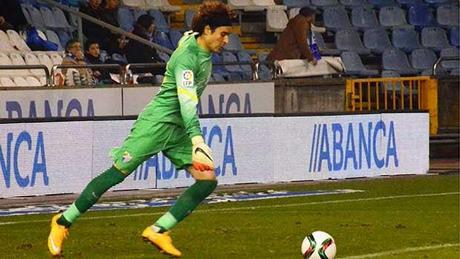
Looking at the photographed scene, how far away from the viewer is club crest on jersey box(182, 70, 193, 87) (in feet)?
38.0

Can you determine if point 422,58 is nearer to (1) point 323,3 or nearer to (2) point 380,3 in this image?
(2) point 380,3

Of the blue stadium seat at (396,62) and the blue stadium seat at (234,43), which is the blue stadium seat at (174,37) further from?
the blue stadium seat at (396,62)

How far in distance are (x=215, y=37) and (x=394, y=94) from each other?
14.4 meters

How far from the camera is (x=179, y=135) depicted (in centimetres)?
1209

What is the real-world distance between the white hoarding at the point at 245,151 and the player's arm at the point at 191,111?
682cm

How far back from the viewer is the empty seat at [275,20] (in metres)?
29.6

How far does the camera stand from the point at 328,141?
865 inches

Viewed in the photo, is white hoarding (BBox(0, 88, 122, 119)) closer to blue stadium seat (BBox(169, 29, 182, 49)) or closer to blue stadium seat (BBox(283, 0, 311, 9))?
blue stadium seat (BBox(169, 29, 182, 49))

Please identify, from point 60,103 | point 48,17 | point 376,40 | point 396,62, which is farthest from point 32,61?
point 376,40

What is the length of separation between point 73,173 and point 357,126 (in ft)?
16.8

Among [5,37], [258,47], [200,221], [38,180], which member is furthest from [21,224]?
[258,47]

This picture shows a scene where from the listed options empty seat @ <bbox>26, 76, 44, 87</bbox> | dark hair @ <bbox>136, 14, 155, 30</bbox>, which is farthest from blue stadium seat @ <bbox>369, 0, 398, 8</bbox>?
empty seat @ <bbox>26, 76, 44, 87</bbox>

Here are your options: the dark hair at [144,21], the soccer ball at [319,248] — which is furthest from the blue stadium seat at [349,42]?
the soccer ball at [319,248]

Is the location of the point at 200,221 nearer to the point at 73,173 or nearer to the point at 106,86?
the point at 73,173
